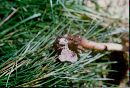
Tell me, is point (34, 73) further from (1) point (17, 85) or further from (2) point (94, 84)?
(2) point (94, 84)

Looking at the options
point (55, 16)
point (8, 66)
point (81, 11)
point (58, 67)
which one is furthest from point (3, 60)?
point (81, 11)

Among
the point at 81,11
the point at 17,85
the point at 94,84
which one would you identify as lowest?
the point at 94,84

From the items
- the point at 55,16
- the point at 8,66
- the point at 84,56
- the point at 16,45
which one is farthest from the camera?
the point at 55,16

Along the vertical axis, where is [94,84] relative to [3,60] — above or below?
below

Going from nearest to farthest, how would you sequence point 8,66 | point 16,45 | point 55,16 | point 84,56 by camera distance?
point 8,66 < point 84,56 < point 16,45 < point 55,16

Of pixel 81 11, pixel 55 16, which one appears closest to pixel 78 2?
pixel 81 11

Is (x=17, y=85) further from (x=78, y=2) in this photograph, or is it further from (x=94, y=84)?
(x=78, y=2)

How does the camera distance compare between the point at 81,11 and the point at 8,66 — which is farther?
the point at 81,11
